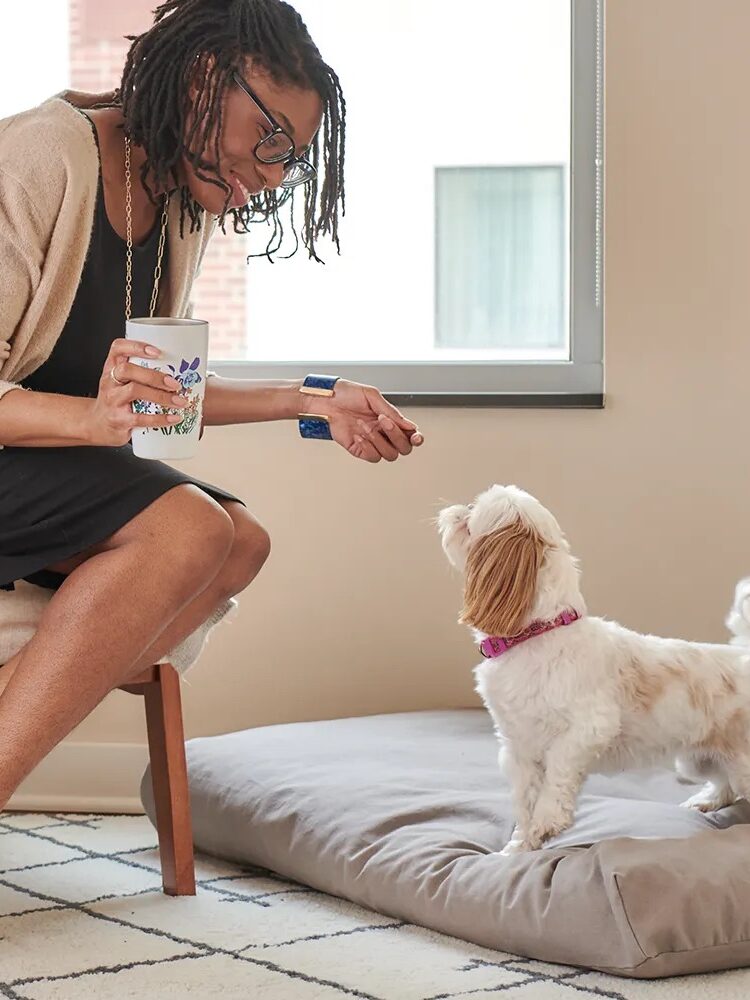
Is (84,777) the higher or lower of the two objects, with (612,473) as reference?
lower

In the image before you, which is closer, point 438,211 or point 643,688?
point 643,688

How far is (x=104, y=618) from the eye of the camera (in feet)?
5.33

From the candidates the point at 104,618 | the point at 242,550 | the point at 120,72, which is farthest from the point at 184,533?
the point at 120,72

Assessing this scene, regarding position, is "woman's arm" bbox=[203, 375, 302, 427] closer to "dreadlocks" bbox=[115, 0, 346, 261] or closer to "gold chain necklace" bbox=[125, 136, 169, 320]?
"gold chain necklace" bbox=[125, 136, 169, 320]

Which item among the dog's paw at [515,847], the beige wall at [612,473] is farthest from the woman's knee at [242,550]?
the beige wall at [612,473]

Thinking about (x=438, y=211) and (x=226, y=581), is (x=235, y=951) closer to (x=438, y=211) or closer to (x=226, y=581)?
(x=226, y=581)

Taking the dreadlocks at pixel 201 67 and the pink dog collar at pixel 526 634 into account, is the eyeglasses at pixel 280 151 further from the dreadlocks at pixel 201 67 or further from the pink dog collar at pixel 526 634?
the pink dog collar at pixel 526 634

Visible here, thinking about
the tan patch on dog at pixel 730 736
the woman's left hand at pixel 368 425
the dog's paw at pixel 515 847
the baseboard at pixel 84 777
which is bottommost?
the baseboard at pixel 84 777

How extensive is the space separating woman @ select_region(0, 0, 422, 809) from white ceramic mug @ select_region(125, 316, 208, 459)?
13mm

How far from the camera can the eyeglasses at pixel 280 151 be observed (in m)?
1.68

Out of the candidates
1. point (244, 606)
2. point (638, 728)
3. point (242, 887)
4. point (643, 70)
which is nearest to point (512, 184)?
point (643, 70)

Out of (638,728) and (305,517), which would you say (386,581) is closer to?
(305,517)

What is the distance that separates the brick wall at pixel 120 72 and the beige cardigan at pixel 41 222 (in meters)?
1.10

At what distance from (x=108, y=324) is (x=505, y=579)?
0.65 m
